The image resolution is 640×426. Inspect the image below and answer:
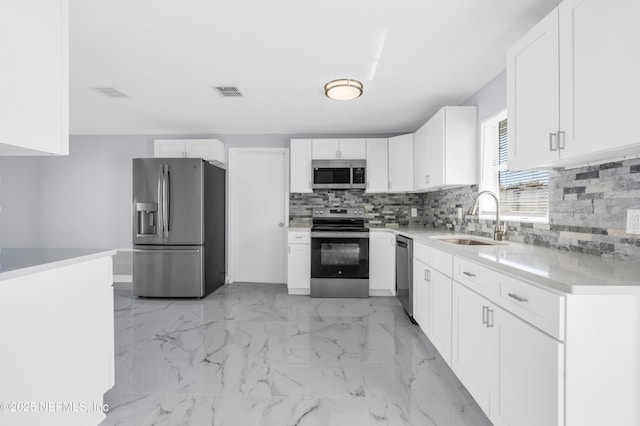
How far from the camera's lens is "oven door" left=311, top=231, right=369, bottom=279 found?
3.84 metres

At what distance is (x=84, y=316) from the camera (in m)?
1.47

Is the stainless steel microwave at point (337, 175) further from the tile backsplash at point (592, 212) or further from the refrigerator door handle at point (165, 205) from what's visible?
the tile backsplash at point (592, 212)

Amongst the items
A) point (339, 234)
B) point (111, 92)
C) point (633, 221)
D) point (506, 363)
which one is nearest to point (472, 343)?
point (506, 363)

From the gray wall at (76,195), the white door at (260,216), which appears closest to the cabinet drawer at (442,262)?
the white door at (260,216)

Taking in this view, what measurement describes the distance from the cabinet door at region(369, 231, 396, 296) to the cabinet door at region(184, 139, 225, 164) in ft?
8.23

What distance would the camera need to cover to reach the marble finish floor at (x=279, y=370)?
171 cm

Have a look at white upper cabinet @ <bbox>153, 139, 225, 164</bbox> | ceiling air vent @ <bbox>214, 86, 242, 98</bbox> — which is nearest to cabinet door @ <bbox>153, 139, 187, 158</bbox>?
white upper cabinet @ <bbox>153, 139, 225, 164</bbox>

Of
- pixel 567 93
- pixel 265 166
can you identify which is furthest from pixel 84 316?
pixel 265 166

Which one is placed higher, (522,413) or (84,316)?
(84,316)

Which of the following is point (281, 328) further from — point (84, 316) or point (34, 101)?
point (34, 101)

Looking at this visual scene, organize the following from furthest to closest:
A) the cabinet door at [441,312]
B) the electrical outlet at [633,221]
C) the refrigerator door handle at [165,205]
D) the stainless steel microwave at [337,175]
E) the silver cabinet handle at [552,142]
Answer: the stainless steel microwave at [337,175], the refrigerator door handle at [165,205], the cabinet door at [441,312], the silver cabinet handle at [552,142], the electrical outlet at [633,221]

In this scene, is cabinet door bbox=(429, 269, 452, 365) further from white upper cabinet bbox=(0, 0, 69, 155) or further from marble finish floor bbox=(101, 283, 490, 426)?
white upper cabinet bbox=(0, 0, 69, 155)

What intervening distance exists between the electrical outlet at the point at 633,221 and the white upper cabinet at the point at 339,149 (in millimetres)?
3076

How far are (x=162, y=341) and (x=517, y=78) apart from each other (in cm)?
332
